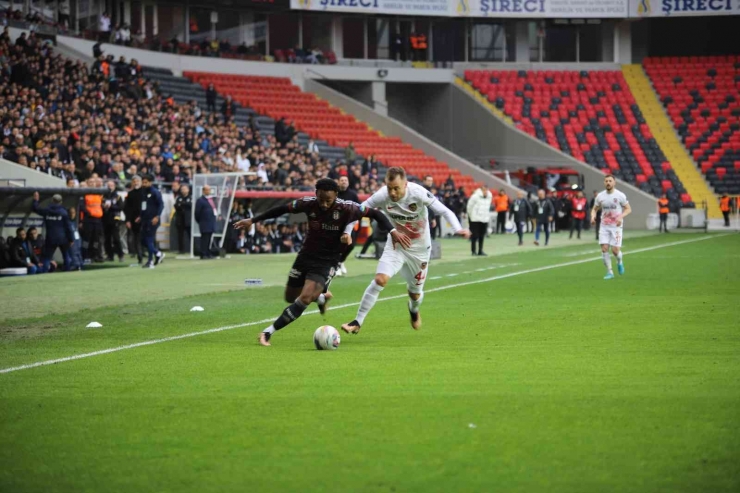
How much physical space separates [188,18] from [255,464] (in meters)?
51.0

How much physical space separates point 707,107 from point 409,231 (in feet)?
167

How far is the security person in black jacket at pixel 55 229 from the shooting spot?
81.1ft

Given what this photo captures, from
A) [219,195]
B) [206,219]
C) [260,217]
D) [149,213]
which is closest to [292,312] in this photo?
[260,217]

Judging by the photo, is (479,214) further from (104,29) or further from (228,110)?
(104,29)

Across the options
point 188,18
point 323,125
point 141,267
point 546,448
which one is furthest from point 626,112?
point 546,448

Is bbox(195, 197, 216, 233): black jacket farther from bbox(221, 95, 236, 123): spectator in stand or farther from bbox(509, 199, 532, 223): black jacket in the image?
bbox(221, 95, 236, 123): spectator in stand

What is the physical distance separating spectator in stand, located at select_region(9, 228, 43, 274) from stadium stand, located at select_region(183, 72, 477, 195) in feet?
85.0

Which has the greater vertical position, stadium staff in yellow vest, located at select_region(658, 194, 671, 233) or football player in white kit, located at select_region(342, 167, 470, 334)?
football player in white kit, located at select_region(342, 167, 470, 334)

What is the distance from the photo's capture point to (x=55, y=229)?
2512 centimetres

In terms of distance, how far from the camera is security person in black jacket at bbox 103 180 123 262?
28625 millimetres

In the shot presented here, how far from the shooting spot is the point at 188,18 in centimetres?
5528

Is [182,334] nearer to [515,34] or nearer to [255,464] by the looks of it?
[255,464]

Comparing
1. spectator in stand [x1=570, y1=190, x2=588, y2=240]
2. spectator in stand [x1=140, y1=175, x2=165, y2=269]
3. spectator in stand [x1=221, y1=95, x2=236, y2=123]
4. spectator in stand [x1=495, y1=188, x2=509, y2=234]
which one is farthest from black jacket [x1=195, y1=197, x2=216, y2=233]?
spectator in stand [x1=570, y1=190, x2=588, y2=240]

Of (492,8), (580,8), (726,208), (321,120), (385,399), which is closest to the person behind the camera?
(385,399)
